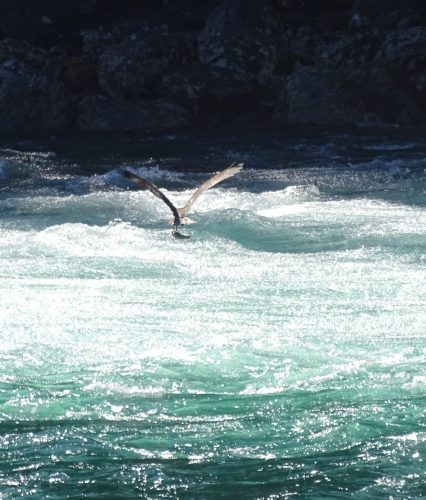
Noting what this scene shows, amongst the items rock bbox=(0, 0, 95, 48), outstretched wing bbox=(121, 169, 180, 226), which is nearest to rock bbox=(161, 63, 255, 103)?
rock bbox=(0, 0, 95, 48)

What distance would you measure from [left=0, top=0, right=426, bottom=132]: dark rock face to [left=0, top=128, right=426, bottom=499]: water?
5.47m

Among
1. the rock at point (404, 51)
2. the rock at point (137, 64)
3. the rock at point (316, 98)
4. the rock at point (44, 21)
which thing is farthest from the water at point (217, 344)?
the rock at point (44, 21)

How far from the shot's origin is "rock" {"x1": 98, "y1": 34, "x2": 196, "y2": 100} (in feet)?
62.4

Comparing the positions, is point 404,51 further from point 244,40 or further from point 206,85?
point 206,85

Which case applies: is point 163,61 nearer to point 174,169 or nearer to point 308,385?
point 174,169

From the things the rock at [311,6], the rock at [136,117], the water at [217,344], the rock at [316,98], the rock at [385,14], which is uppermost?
the rock at [311,6]

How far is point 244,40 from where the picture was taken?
1938 cm

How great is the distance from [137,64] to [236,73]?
5.80ft

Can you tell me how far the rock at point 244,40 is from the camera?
756 inches

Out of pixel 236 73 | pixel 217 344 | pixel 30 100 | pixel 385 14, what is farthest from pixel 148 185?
pixel 385 14

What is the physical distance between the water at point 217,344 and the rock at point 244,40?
689 centimetres

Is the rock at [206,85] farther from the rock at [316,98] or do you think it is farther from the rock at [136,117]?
the rock at [316,98]

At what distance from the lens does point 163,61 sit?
19406 mm

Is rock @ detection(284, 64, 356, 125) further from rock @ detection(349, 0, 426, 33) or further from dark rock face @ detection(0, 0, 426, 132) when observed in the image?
rock @ detection(349, 0, 426, 33)
